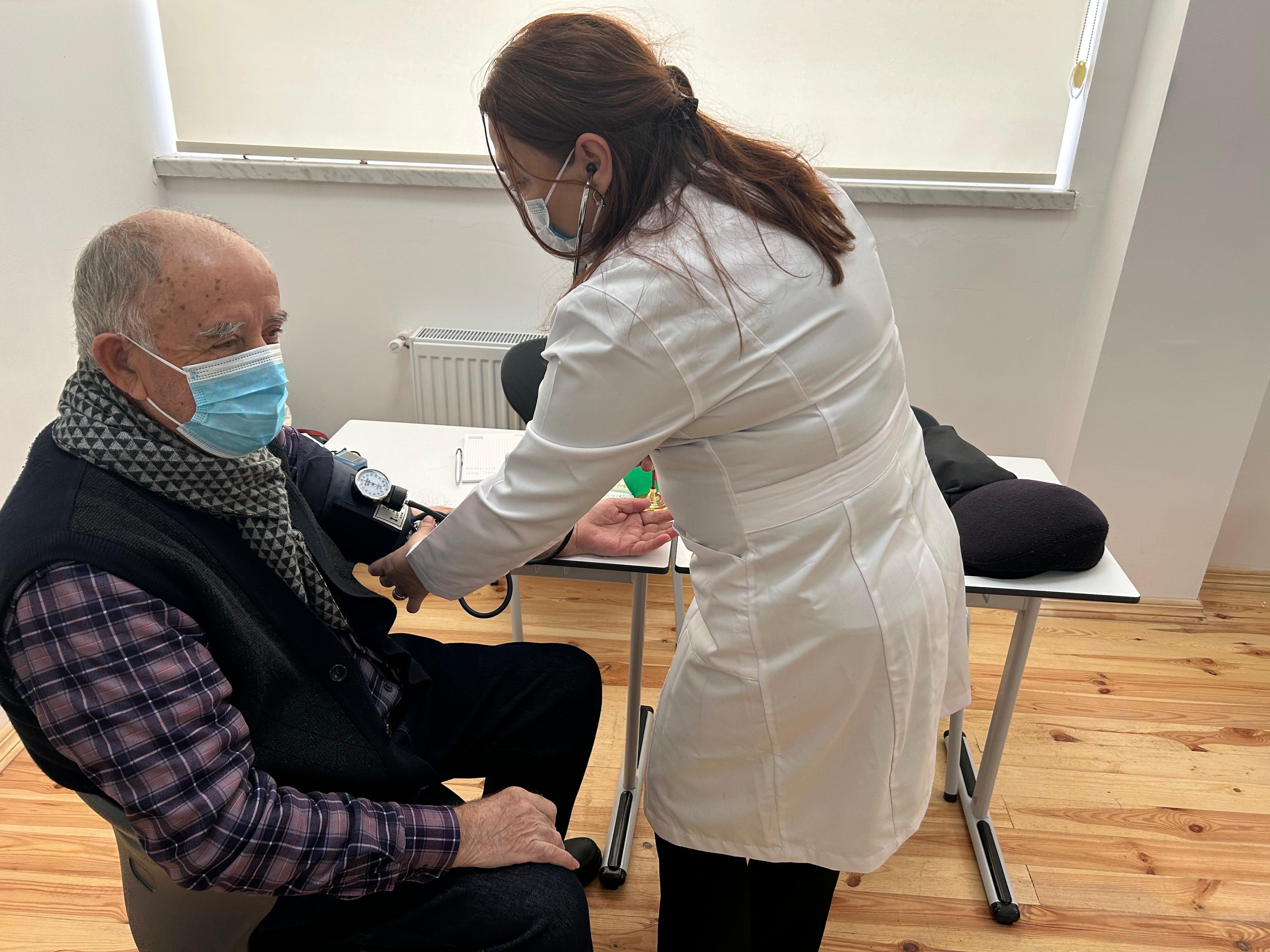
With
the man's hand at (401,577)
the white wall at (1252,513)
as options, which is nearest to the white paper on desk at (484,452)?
the man's hand at (401,577)

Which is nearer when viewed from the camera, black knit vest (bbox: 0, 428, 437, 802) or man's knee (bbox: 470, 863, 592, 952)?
black knit vest (bbox: 0, 428, 437, 802)

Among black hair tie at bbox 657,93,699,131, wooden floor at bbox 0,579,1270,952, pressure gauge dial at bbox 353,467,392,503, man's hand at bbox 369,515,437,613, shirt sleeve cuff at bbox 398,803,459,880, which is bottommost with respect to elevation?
wooden floor at bbox 0,579,1270,952

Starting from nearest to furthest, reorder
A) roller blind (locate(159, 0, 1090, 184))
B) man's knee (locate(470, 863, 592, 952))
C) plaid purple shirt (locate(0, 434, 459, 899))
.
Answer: plaid purple shirt (locate(0, 434, 459, 899)) → man's knee (locate(470, 863, 592, 952)) → roller blind (locate(159, 0, 1090, 184))

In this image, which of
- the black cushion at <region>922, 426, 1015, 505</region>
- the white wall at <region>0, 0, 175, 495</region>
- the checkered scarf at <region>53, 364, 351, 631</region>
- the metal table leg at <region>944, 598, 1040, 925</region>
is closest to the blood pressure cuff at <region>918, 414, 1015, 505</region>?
the black cushion at <region>922, 426, 1015, 505</region>

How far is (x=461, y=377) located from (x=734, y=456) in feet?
6.15

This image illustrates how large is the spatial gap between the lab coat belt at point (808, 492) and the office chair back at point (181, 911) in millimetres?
714

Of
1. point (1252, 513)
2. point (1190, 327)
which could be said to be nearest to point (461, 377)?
point (1190, 327)

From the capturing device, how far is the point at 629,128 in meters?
1.04

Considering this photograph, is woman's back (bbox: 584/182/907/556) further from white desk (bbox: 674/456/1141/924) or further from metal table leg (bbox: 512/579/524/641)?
metal table leg (bbox: 512/579/524/641)

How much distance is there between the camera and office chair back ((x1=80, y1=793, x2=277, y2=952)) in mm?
1025

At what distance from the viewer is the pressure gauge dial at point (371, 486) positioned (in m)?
1.45

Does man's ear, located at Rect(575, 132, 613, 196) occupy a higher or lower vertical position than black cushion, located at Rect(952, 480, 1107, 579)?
higher

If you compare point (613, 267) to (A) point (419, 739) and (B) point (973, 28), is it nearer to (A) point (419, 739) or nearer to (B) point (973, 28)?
(A) point (419, 739)

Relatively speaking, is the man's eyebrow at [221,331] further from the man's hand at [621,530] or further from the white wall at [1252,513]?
the white wall at [1252,513]
